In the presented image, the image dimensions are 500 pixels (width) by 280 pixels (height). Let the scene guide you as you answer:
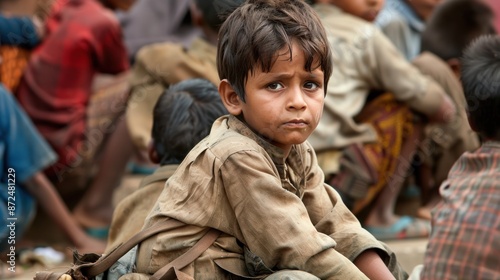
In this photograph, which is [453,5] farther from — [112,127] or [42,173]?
[42,173]

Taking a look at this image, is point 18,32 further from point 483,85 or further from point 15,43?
point 483,85

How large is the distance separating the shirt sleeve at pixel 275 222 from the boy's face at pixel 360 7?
2.76 m

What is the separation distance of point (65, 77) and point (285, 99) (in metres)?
2.68

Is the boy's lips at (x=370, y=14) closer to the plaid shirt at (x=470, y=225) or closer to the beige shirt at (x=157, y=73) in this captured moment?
the beige shirt at (x=157, y=73)

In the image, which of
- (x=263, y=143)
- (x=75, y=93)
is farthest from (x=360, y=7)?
(x=263, y=143)

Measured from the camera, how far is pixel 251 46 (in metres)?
3.00

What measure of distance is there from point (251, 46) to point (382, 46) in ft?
8.16

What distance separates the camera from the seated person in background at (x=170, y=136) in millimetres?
3711

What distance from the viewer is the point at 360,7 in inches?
221

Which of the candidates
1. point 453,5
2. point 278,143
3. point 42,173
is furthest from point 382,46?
point 278,143

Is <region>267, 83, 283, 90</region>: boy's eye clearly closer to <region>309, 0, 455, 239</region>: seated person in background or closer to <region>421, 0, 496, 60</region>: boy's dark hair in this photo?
<region>309, 0, 455, 239</region>: seated person in background

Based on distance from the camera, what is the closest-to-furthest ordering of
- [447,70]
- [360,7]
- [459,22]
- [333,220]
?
[333,220] → [360,7] → [447,70] → [459,22]

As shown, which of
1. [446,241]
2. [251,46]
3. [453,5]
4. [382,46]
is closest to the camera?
[446,241]

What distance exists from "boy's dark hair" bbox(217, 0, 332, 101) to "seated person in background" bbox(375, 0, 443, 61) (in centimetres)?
340
